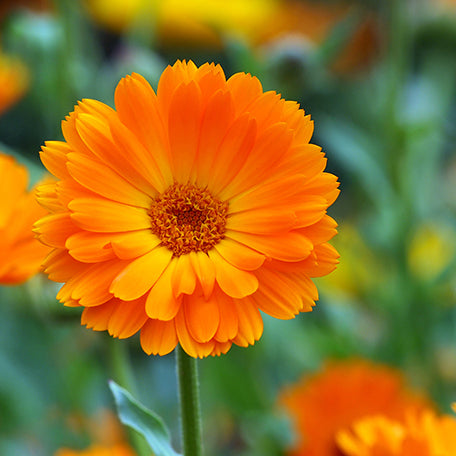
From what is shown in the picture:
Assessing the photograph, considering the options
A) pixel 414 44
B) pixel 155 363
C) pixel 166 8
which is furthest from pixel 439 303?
pixel 166 8

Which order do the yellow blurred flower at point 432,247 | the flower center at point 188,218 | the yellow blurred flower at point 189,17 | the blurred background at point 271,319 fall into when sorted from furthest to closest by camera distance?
the yellow blurred flower at point 189,17 → the yellow blurred flower at point 432,247 → the blurred background at point 271,319 → the flower center at point 188,218

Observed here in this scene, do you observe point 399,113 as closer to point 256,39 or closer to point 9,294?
point 9,294

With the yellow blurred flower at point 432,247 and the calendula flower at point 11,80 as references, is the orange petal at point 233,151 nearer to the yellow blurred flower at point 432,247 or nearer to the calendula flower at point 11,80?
the calendula flower at point 11,80

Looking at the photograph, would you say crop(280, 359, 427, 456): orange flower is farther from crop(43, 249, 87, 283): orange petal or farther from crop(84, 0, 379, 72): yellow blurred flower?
crop(84, 0, 379, 72): yellow blurred flower

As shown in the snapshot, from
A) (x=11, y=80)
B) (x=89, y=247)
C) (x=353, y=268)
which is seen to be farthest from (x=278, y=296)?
(x=353, y=268)

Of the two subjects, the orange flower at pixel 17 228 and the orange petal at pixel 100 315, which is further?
the orange flower at pixel 17 228

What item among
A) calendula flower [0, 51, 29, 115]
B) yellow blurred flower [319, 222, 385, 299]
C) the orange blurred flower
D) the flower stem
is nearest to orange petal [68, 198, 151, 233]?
the flower stem

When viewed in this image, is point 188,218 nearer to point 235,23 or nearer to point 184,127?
point 184,127

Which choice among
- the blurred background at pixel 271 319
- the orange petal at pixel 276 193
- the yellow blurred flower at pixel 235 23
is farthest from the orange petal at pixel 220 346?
the yellow blurred flower at pixel 235 23
